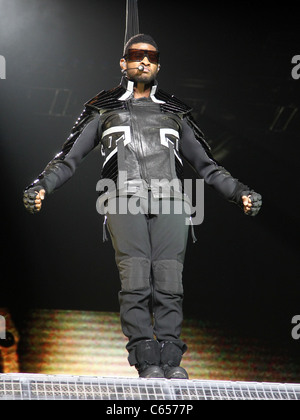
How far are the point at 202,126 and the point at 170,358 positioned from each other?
9.30 ft

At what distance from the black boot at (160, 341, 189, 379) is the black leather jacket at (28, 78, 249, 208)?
0.62m

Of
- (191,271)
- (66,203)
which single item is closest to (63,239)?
(66,203)

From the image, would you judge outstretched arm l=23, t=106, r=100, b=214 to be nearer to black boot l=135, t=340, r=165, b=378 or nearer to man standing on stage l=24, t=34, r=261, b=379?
man standing on stage l=24, t=34, r=261, b=379

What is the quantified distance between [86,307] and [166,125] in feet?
6.90

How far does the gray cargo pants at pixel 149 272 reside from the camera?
8.72ft

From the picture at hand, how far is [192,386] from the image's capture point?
211 centimetres

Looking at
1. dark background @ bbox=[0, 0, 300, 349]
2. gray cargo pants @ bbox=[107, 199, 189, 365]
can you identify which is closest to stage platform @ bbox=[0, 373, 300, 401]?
Result: gray cargo pants @ bbox=[107, 199, 189, 365]

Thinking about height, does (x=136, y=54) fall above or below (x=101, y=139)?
above

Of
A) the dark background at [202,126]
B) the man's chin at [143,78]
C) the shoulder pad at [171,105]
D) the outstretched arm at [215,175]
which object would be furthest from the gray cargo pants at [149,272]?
the dark background at [202,126]

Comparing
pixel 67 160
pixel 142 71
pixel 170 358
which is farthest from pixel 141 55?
pixel 170 358

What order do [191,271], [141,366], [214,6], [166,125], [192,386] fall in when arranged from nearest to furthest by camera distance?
1. [192,386]
2. [141,366]
3. [166,125]
4. [214,6]
5. [191,271]

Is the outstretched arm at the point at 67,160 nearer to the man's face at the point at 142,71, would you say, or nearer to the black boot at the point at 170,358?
the man's face at the point at 142,71
